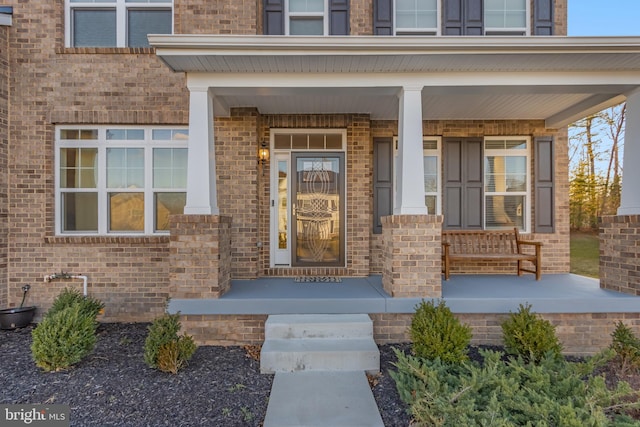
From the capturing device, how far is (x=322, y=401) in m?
2.78

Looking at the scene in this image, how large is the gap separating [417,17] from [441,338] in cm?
495

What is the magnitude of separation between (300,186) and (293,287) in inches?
71.9

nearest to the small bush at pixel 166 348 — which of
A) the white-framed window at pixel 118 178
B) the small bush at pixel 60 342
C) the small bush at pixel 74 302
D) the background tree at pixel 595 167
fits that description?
the small bush at pixel 60 342

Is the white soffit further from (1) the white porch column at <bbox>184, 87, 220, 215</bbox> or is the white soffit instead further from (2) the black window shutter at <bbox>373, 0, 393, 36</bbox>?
(2) the black window shutter at <bbox>373, 0, 393, 36</bbox>

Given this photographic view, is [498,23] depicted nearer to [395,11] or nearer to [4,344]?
[395,11]

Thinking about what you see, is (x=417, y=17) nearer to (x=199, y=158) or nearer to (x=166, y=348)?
(x=199, y=158)

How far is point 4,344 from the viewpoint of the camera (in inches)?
163

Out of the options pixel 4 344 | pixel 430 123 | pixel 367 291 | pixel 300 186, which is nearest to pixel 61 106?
pixel 4 344

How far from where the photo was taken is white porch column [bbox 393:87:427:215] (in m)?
4.07

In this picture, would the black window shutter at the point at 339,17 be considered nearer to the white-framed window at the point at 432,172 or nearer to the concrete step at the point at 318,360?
the white-framed window at the point at 432,172

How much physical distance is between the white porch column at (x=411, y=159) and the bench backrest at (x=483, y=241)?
1930 mm

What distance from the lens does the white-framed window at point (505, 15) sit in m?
5.54

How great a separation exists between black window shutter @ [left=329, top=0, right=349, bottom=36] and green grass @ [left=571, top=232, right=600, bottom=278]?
715 centimetres

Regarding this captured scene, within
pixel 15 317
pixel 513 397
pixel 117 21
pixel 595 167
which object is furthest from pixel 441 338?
pixel 595 167
